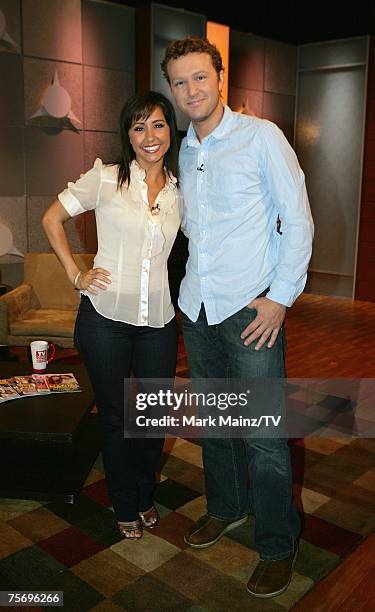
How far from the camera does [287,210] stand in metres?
1.78

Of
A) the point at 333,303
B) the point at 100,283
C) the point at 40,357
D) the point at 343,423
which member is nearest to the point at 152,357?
the point at 100,283

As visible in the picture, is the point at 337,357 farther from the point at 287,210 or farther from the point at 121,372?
the point at 287,210

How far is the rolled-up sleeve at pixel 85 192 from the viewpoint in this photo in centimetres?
197

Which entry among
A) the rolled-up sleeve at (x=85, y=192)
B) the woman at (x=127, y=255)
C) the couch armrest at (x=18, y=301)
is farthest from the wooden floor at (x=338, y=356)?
the couch armrest at (x=18, y=301)

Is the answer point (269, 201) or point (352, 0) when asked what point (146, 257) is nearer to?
point (269, 201)

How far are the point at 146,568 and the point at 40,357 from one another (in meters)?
1.17

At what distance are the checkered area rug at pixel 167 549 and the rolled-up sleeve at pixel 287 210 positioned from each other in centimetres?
96

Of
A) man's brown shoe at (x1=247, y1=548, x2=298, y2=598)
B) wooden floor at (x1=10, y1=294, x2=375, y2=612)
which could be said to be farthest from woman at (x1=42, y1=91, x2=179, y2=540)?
wooden floor at (x1=10, y1=294, x2=375, y2=612)

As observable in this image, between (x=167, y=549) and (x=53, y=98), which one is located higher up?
(x=53, y=98)

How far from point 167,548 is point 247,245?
3.70 ft

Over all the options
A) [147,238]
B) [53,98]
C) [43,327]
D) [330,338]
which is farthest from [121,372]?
[53,98]

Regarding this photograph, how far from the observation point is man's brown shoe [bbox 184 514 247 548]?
222 centimetres

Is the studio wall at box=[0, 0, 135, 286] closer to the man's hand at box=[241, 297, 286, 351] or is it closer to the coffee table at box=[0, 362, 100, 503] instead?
the coffee table at box=[0, 362, 100, 503]

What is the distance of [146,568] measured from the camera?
6.84ft
